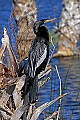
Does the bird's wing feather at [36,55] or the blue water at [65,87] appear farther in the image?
the blue water at [65,87]

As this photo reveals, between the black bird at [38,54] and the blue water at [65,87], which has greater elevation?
the black bird at [38,54]

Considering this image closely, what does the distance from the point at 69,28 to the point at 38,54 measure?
28.6 ft

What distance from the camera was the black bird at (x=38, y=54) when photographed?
15.8 ft

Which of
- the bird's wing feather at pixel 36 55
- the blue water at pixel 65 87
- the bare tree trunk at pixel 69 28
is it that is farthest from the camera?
the bare tree trunk at pixel 69 28

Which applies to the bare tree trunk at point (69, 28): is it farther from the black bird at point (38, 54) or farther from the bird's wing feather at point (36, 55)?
the bird's wing feather at point (36, 55)

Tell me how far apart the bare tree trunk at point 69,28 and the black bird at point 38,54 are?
7.76m

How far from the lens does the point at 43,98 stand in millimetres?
8984

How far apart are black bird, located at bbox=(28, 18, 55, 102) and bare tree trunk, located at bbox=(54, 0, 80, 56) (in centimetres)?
776

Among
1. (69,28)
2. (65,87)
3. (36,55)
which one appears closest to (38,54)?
(36,55)

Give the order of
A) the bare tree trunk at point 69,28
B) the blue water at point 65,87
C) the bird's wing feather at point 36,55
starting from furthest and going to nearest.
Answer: the bare tree trunk at point 69,28 < the blue water at point 65,87 < the bird's wing feather at point 36,55

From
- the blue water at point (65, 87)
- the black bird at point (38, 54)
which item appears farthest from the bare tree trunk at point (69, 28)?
the black bird at point (38, 54)

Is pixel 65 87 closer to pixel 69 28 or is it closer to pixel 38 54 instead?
pixel 38 54

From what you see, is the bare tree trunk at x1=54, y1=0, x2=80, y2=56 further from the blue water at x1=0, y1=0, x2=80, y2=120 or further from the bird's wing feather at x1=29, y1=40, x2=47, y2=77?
the bird's wing feather at x1=29, y1=40, x2=47, y2=77

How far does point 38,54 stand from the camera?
501 cm
